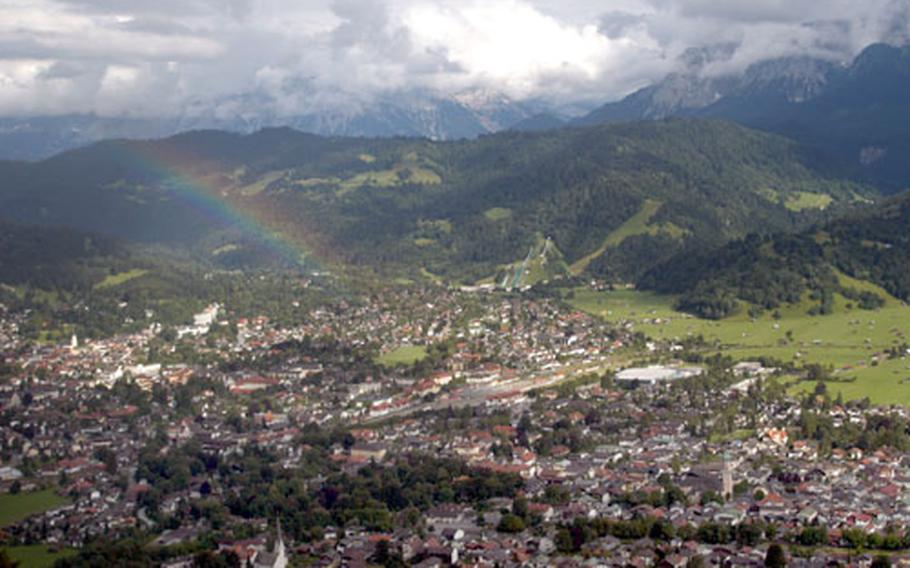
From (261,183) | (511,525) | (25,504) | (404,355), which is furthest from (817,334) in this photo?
(261,183)

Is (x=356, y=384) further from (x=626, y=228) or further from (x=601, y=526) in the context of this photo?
(x=626, y=228)

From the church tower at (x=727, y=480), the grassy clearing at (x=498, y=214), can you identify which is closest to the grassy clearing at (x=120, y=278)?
the grassy clearing at (x=498, y=214)

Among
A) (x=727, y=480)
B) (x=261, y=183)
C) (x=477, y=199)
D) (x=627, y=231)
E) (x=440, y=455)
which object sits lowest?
(x=440, y=455)

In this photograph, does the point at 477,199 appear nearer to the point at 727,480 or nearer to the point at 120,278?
the point at 120,278

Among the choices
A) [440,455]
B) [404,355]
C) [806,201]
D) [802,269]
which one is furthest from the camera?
[806,201]

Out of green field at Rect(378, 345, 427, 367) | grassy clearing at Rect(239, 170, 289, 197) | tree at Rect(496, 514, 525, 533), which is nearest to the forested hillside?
green field at Rect(378, 345, 427, 367)

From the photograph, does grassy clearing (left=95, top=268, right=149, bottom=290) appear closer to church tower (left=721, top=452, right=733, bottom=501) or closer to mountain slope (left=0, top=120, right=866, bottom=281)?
mountain slope (left=0, top=120, right=866, bottom=281)
